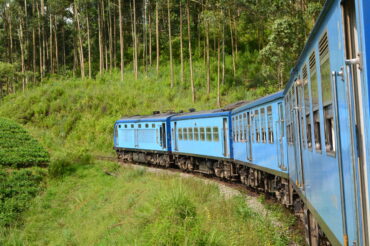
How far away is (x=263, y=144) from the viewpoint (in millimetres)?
12562

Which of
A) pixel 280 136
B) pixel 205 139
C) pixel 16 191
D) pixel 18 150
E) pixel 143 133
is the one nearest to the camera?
pixel 280 136

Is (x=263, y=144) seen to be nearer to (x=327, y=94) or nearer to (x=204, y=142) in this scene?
(x=204, y=142)

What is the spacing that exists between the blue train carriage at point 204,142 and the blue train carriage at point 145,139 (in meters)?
0.79

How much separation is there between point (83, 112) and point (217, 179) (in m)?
23.2

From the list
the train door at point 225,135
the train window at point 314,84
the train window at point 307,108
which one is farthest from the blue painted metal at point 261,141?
the train window at point 314,84

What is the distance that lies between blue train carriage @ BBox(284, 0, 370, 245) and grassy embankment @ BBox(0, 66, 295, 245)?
11.7 feet

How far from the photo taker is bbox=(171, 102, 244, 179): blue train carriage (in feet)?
58.9

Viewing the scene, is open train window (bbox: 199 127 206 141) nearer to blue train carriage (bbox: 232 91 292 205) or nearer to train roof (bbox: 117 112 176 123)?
blue train carriage (bbox: 232 91 292 205)

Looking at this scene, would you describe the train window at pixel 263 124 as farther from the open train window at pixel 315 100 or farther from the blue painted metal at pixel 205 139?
the open train window at pixel 315 100

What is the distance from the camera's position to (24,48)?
57906 mm

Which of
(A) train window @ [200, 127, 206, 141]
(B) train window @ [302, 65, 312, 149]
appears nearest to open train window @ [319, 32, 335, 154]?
(B) train window @ [302, 65, 312, 149]

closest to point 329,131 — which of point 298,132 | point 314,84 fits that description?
point 314,84

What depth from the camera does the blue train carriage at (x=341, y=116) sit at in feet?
9.31

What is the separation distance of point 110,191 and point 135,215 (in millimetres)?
7923
